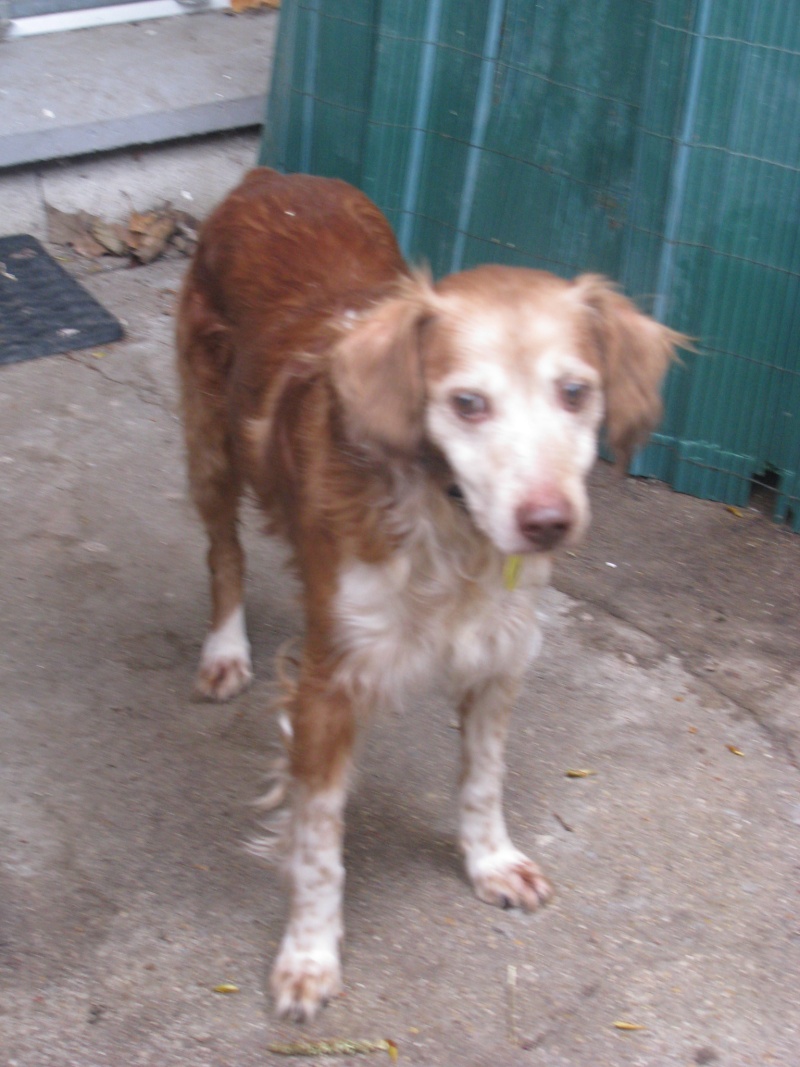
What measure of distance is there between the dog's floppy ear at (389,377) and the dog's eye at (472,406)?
0.09 metres

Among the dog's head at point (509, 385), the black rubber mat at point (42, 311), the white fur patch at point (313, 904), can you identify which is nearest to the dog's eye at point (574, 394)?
the dog's head at point (509, 385)

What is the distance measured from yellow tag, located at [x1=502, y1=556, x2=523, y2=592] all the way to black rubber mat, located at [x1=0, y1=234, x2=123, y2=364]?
116 inches

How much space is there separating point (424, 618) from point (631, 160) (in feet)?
7.82

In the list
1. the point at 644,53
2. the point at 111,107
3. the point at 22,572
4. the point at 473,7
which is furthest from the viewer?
the point at 111,107

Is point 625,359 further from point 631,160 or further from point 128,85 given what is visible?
point 128,85

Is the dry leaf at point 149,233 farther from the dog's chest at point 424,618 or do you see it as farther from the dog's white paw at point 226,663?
the dog's chest at point 424,618

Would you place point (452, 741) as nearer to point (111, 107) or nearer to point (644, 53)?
point (644, 53)

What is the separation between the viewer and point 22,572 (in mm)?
3832

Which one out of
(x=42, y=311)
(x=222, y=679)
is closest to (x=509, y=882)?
(x=222, y=679)

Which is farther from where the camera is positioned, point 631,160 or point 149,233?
point 149,233

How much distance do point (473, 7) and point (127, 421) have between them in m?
1.84

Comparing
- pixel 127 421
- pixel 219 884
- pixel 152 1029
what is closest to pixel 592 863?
pixel 219 884

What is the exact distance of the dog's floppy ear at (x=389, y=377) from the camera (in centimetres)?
221

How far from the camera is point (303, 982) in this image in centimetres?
257
